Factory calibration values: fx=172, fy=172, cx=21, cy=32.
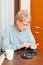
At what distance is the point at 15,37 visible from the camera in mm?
2443

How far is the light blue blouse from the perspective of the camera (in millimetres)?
2287

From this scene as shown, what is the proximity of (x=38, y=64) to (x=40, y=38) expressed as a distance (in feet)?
6.44

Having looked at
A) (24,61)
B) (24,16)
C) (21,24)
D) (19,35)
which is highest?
(24,16)

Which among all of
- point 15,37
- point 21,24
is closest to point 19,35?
point 15,37

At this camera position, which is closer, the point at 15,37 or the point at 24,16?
the point at 24,16

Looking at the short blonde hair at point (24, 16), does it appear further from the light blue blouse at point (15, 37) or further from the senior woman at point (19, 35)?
the light blue blouse at point (15, 37)

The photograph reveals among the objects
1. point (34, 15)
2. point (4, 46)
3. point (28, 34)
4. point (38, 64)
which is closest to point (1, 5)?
point (34, 15)

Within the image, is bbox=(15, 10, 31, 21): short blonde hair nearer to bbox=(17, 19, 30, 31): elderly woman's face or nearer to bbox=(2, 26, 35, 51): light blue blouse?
bbox=(17, 19, 30, 31): elderly woman's face

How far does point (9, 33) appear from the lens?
239 cm

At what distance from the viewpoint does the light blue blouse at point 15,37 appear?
90.0 inches

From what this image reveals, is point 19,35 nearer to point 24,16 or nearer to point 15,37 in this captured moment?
point 15,37

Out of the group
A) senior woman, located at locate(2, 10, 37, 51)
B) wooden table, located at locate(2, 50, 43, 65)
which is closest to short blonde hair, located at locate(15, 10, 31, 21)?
senior woman, located at locate(2, 10, 37, 51)

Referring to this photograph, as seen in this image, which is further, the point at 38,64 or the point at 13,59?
the point at 13,59

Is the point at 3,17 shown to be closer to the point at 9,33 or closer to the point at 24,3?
the point at 24,3
